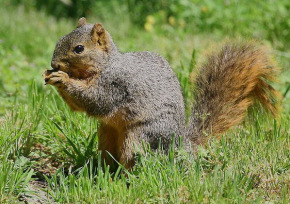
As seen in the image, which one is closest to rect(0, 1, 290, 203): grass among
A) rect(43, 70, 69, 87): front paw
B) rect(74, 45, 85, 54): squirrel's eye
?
rect(43, 70, 69, 87): front paw

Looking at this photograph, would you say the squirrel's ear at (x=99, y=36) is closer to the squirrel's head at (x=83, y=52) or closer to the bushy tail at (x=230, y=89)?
the squirrel's head at (x=83, y=52)

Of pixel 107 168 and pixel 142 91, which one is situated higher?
pixel 142 91

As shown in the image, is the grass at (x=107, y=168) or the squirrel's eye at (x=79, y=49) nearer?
the grass at (x=107, y=168)

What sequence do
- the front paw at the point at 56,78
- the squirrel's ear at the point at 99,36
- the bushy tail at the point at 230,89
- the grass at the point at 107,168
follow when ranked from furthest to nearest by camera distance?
the bushy tail at the point at 230,89 < the squirrel's ear at the point at 99,36 < the front paw at the point at 56,78 < the grass at the point at 107,168

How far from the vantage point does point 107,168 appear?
2750mm

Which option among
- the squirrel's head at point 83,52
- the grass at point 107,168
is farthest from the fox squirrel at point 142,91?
the grass at point 107,168

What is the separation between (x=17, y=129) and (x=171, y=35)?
10.2 ft

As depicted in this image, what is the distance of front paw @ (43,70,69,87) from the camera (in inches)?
115

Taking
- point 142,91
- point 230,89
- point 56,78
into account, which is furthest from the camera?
point 230,89

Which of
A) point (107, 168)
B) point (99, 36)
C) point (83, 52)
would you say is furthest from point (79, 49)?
point (107, 168)

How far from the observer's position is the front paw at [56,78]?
115 inches

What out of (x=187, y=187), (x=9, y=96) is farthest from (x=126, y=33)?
(x=187, y=187)

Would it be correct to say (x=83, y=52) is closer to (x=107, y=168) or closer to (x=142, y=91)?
(x=142, y=91)

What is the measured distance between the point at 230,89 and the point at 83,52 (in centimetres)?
88
